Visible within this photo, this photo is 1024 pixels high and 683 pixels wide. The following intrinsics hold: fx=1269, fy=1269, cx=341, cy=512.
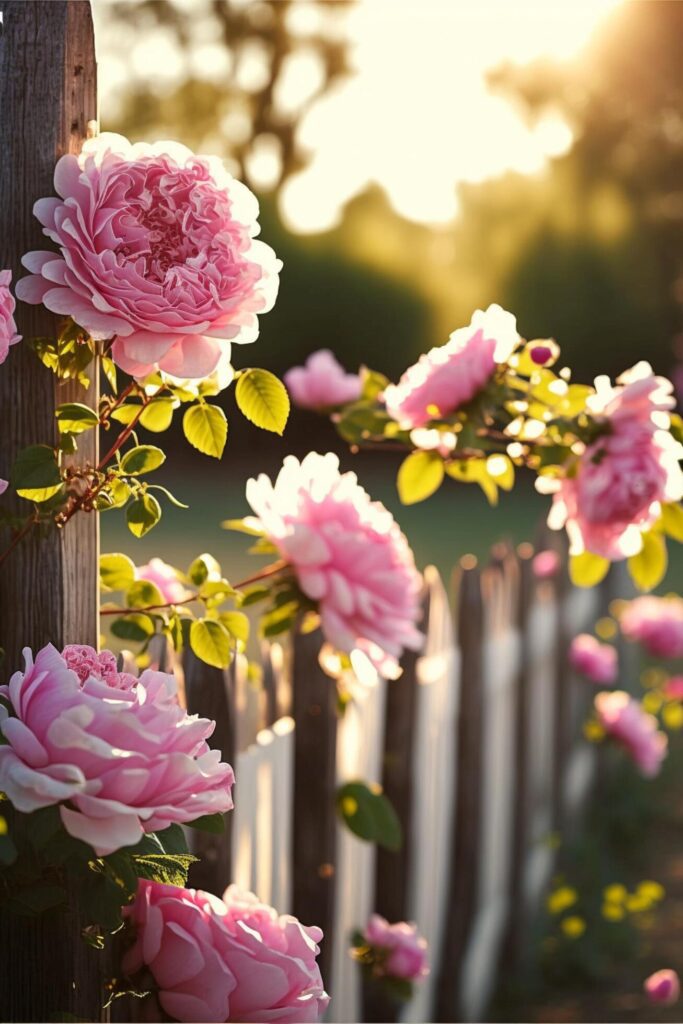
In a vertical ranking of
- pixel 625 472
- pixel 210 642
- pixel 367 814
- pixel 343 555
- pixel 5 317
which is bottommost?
pixel 367 814

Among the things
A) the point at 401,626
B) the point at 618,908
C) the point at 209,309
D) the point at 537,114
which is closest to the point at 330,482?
the point at 401,626

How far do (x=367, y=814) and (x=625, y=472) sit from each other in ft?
2.86

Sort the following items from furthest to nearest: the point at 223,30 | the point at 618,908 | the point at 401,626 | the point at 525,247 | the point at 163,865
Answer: the point at 525,247
the point at 223,30
the point at 618,908
the point at 401,626
the point at 163,865

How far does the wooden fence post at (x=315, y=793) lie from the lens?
230 cm

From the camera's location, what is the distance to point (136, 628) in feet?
5.32

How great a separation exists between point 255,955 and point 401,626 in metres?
0.47

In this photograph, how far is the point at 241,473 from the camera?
19.5 metres

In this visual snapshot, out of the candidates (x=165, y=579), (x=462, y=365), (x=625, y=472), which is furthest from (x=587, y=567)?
(x=165, y=579)

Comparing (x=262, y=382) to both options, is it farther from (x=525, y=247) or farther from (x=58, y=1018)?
(x=525, y=247)

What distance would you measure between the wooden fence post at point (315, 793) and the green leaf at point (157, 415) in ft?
2.64

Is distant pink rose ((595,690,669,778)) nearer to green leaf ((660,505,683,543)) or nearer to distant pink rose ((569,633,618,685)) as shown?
distant pink rose ((569,633,618,685))

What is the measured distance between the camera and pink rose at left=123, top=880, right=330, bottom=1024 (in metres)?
1.27

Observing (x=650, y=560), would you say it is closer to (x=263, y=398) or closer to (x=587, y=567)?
(x=587, y=567)

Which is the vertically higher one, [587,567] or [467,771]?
[587,567]
